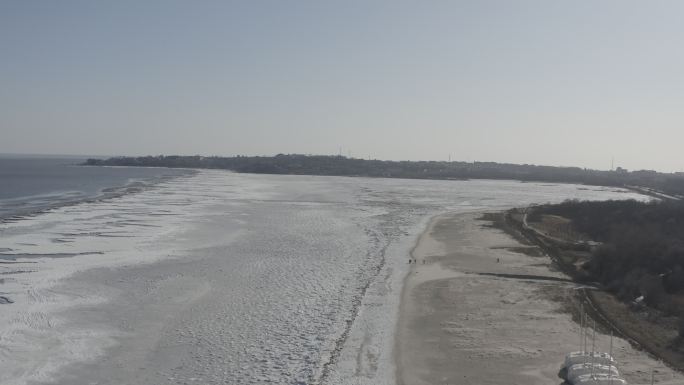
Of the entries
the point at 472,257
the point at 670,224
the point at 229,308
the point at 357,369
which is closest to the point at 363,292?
the point at 229,308

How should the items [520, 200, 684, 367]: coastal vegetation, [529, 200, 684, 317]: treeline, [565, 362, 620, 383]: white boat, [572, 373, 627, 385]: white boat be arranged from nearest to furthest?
[572, 373, 627, 385]: white boat < [565, 362, 620, 383]: white boat < [520, 200, 684, 367]: coastal vegetation < [529, 200, 684, 317]: treeline

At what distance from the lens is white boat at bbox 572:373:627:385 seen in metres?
12.2

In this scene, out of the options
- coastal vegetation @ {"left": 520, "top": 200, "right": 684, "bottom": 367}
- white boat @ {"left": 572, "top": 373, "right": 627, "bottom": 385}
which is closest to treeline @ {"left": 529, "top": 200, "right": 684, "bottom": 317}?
coastal vegetation @ {"left": 520, "top": 200, "right": 684, "bottom": 367}

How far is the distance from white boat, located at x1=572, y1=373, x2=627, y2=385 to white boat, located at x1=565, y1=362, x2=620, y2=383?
118 mm

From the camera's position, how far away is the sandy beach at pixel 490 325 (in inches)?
543

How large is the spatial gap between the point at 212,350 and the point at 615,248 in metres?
18.0

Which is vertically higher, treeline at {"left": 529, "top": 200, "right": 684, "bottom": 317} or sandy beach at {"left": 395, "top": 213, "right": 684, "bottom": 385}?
treeline at {"left": 529, "top": 200, "right": 684, "bottom": 317}

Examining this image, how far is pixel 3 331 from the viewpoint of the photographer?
15.7 meters

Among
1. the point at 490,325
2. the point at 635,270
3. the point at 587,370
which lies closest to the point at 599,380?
the point at 587,370

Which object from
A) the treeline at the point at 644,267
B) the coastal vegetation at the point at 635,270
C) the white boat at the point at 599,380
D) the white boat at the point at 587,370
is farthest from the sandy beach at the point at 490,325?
the treeline at the point at 644,267

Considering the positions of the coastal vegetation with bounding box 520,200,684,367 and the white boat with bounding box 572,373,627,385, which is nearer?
the white boat with bounding box 572,373,627,385

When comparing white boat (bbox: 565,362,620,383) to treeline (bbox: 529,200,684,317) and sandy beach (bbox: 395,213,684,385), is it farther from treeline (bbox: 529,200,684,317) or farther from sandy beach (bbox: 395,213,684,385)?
treeline (bbox: 529,200,684,317)

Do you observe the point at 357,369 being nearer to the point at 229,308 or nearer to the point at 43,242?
the point at 229,308

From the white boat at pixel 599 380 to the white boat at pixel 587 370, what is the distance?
0.12m
